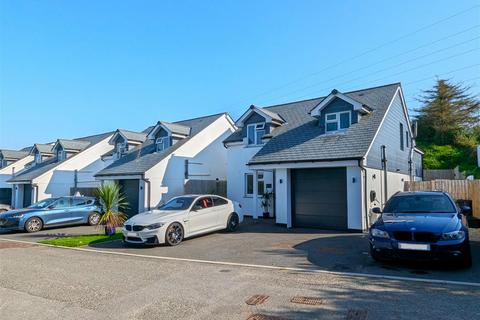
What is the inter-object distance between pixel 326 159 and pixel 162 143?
13168mm

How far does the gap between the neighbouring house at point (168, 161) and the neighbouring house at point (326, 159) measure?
126 inches

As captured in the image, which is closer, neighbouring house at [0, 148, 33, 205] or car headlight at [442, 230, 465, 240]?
car headlight at [442, 230, 465, 240]

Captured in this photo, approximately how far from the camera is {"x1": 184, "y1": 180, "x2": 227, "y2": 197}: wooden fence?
21.0 m

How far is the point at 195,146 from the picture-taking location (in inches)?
860

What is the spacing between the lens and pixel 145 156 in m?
22.4

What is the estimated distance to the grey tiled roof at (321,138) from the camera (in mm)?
13383

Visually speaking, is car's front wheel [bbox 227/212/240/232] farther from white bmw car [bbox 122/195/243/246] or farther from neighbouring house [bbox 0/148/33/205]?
neighbouring house [bbox 0/148/33/205]

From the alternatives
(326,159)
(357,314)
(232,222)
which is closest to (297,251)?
(232,222)

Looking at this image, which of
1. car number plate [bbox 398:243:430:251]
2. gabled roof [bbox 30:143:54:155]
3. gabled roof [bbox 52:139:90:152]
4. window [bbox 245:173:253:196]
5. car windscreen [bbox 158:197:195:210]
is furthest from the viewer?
gabled roof [bbox 30:143:54:155]

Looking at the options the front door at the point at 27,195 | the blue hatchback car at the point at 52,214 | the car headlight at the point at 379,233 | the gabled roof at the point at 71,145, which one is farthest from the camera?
the gabled roof at the point at 71,145

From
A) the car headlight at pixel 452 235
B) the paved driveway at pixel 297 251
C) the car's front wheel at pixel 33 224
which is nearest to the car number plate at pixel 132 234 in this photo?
the paved driveway at pixel 297 251

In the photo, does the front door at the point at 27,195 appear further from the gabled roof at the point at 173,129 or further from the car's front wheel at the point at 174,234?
the car's front wheel at the point at 174,234

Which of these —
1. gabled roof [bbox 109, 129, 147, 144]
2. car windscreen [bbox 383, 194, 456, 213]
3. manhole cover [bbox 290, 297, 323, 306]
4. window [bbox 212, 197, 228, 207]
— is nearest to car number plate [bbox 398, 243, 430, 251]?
car windscreen [bbox 383, 194, 456, 213]

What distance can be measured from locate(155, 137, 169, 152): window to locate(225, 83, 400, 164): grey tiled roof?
27.1 ft
